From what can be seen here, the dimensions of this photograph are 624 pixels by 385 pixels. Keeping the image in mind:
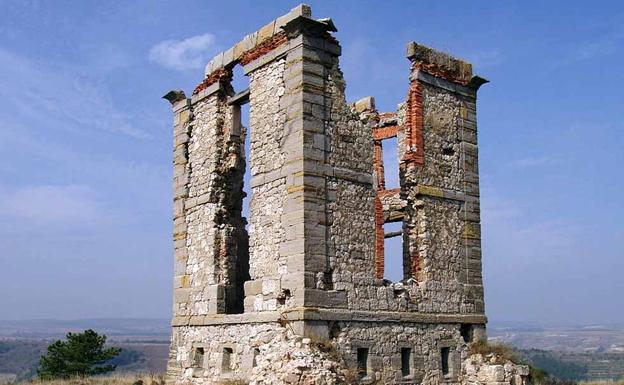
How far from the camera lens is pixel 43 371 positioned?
83.5 feet

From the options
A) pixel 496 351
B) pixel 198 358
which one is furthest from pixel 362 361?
pixel 198 358

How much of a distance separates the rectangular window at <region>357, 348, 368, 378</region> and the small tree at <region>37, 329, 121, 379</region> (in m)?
14.3

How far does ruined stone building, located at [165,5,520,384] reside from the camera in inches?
489

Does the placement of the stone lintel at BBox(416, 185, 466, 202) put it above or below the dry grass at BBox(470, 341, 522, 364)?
above

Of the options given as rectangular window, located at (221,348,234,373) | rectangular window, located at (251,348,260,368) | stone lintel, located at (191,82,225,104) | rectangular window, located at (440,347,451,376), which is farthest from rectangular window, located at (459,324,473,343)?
stone lintel, located at (191,82,225,104)

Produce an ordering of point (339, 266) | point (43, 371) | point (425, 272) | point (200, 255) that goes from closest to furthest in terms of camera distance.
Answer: point (339, 266) < point (425, 272) < point (200, 255) < point (43, 371)

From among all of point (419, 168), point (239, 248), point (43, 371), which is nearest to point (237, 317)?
point (239, 248)

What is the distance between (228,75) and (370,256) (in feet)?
15.4

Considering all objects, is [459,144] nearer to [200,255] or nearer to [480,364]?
[480,364]

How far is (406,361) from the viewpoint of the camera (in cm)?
1339

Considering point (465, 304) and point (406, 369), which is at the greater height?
point (465, 304)

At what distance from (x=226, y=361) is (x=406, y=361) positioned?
3.14 meters

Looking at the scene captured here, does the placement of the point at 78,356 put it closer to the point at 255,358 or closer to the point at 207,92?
the point at 207,92

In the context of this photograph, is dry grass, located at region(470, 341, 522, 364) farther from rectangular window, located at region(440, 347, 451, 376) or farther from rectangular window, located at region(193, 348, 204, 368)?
rectangular window, located at region(193, 348, 204, 368)
